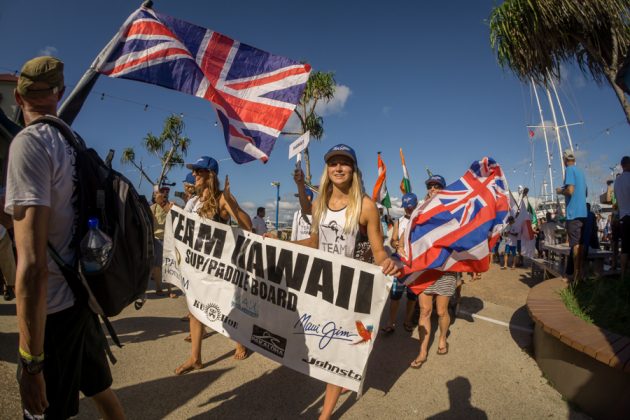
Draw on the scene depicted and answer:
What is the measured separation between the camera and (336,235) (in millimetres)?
2910

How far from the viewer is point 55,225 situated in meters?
1.54

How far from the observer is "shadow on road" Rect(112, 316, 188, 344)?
4512 millimetres

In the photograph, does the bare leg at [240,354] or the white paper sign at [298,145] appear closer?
the white paper sign at [298,145]

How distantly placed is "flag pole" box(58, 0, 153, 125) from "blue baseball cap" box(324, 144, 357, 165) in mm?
1874

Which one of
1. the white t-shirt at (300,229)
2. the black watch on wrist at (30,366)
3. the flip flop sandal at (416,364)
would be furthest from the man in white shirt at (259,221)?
the black watch on wrist at (30,366)

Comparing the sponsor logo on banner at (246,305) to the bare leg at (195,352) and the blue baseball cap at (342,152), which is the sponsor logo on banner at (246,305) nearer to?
the bare leg at (195,352)

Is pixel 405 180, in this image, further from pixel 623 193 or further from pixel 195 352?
pixel 195 352

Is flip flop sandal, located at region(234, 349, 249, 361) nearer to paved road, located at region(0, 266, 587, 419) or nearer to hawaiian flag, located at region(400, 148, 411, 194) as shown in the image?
paved road, located at region(0, 266, 587, 419)

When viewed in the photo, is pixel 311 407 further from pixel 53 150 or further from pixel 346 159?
pixel 53 150


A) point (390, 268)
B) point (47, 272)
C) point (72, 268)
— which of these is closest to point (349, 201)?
point (390, 268)

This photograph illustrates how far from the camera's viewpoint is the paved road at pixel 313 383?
291 cm

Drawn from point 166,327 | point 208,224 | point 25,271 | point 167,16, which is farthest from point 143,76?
point 166,327

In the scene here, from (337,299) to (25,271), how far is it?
1976mm

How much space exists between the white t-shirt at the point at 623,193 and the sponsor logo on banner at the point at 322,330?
19.6 feet
